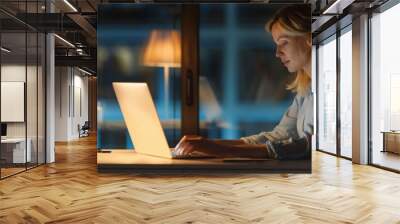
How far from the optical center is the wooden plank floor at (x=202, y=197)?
4.04 meters

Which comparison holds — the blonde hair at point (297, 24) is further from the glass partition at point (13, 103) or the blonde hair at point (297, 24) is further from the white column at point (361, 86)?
the glass partition at point (13, 103)

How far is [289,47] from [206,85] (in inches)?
60.1

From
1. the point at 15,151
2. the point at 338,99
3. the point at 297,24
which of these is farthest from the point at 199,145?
the point at 338,99

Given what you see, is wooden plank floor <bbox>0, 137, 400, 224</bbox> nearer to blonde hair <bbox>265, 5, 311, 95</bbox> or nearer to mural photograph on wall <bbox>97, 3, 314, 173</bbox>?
mural photograph on wall <bbox>97, 3, 314, 173</bbox>

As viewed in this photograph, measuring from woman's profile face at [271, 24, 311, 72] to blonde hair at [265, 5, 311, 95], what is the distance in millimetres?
69

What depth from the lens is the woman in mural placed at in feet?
21.3

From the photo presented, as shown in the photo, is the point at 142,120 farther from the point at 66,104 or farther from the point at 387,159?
the point at 66,104

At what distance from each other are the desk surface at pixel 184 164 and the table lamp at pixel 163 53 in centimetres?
87

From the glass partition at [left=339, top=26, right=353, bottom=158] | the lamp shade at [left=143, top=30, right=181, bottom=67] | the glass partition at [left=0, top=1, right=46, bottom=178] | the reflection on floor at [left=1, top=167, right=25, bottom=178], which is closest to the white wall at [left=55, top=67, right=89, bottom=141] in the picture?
the glass partition at [left=0, top=1, right=46, bottom=178]

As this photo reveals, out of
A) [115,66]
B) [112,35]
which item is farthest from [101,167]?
[112,35]

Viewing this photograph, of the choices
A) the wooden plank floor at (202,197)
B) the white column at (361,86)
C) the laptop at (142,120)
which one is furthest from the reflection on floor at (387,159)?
the laptop at (142,120)

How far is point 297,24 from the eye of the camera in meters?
6.52

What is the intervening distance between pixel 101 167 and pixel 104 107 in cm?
103

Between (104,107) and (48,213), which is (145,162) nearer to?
(104,107)
